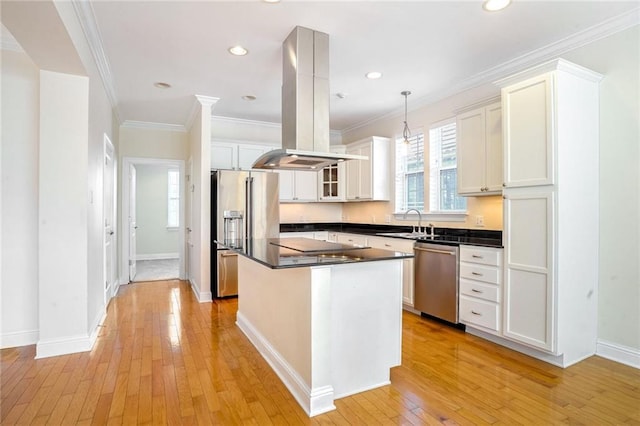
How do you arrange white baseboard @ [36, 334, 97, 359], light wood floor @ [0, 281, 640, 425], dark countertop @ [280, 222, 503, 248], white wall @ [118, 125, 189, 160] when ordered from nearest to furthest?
light wood floor @ [0, 281, 640, 425] < white baseboard @ [36, 334, 97, 359] < dark countertop @ [280, 222, 503, 248] < white wall @ [118, 125, 189, 160]

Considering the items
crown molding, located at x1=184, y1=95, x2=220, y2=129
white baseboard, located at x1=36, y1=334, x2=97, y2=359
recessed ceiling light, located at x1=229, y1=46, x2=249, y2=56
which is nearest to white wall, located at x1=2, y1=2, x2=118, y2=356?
white baseboard, located at x1=36, y1=334, x2=97, y2=359

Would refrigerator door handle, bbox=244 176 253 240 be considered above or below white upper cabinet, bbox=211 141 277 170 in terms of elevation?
below

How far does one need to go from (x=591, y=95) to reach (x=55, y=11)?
3.87 m

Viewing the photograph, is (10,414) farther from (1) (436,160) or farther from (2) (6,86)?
(1) (436,160)

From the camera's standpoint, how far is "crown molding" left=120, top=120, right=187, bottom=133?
220 inches

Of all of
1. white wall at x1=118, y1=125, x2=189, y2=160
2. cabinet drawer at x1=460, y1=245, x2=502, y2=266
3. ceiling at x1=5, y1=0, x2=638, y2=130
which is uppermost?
ceiling at x1=5, y1=0, x2=638, y2=130

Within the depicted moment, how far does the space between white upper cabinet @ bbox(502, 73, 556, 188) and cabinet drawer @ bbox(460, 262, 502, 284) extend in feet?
2.55

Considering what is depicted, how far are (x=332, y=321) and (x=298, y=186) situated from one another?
388cm

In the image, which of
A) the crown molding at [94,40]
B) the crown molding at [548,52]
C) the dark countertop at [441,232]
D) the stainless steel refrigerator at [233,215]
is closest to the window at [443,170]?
the dark countertop at [441,232]

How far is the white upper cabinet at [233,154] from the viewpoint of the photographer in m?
5.25

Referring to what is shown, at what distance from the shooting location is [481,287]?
3.24 metres

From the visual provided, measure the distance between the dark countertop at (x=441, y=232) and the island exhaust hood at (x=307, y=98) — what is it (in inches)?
58.6

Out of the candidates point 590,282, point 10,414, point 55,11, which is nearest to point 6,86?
point 55,11

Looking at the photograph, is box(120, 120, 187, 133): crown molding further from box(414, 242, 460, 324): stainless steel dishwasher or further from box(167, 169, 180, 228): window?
box(414, 242, 460, 324): stainless steel dishwasher
